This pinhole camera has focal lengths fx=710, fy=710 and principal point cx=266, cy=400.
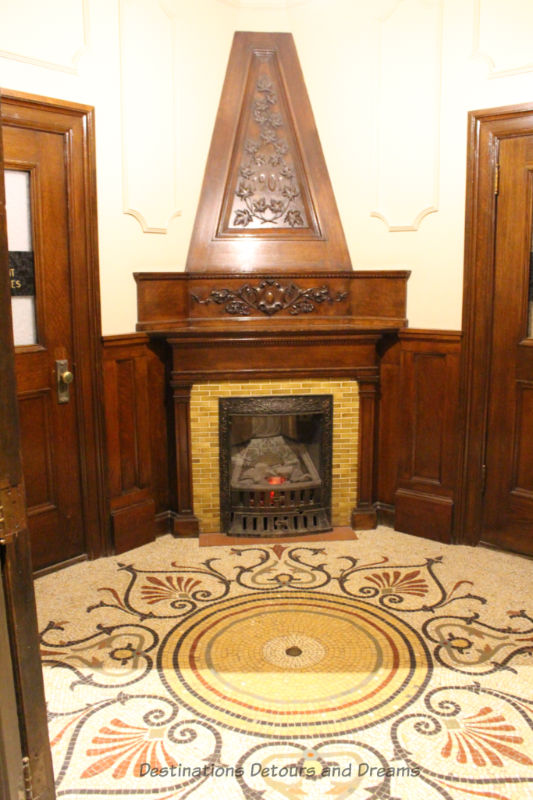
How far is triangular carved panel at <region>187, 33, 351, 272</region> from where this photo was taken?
3604mm

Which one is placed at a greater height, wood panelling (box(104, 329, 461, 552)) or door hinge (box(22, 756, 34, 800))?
wood panelling (box(104, 329, 461, 552))

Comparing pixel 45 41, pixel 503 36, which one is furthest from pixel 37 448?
pixel 503 36

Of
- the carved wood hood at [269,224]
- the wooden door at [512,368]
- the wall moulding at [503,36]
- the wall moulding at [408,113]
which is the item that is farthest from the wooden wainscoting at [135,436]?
the wall moulding at [503,36]

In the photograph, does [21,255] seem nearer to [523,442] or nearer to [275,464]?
[275,464]

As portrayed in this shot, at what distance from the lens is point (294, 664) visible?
8.37 ft

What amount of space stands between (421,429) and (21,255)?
211 cm

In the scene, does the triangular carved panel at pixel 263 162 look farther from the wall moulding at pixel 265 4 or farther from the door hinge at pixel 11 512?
the door hinge at pixel 11 512

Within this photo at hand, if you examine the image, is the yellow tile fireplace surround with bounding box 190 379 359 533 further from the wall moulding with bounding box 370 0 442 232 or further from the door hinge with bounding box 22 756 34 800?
the door hinge with bounding box 22 756 34 800

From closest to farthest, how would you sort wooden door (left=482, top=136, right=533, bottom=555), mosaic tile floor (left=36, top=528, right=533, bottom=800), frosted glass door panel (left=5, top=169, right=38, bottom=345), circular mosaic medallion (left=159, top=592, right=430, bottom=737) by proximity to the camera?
mosaic tile floor (left=36, top=528, right=533, bottom=800) → circular mosaic medallion (left=159, top=592, right=430, bottom=737) → frosted glass door panel (left=5, top=169, right=38, bottom=345) → wooden door (left=482, top=136, right=533, bottom=555)

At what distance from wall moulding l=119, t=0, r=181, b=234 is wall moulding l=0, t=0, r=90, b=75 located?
0.21m

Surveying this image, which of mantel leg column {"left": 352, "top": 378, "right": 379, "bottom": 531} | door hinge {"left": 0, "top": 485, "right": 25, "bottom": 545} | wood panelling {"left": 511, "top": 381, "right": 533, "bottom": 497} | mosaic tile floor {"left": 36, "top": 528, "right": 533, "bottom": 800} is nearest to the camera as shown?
door hinge {"left": 0, "top": 485, "right": 25, "bottom": 545}

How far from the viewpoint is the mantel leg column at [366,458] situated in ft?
12.2

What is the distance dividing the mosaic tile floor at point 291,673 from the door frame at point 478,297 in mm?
301

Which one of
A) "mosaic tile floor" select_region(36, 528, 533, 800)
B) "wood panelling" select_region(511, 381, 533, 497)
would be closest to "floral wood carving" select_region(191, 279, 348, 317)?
"wood panelling" select_region(511, 381, 533, 497)
